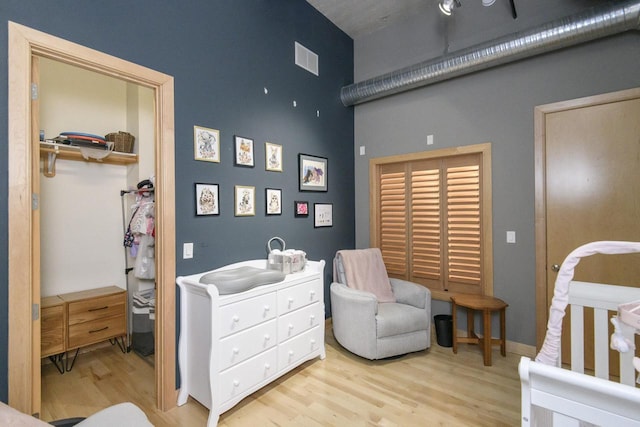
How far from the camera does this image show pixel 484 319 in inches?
104

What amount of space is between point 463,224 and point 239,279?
2.44 m

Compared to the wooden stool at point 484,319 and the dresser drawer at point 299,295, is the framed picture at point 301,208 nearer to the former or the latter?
the dresser drawer at point 299,295

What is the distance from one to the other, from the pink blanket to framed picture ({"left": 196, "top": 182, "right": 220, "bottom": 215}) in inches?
56.7

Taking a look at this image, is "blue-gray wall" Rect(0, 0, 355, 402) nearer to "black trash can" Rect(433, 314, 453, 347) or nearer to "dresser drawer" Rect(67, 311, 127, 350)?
"dresser drawer" Rect(67, 311, 127, 350)

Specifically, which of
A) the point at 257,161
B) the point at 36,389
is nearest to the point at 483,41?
the point at 257,161

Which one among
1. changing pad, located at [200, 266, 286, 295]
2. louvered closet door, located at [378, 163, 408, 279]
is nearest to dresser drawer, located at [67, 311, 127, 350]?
changing pad, located at [200, 266, 286, 295]

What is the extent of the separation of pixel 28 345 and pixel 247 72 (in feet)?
7.87

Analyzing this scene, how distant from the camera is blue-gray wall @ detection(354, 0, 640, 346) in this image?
2512mm

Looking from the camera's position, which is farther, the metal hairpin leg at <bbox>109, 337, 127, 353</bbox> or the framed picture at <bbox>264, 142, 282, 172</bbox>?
the metal hairpin leg at <bbox>109, 337, 127, 353</bbox>

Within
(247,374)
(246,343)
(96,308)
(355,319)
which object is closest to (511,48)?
(355,319)

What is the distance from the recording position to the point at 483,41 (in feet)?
9.80

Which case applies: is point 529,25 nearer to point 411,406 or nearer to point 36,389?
point 411,406

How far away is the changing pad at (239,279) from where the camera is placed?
1.95m

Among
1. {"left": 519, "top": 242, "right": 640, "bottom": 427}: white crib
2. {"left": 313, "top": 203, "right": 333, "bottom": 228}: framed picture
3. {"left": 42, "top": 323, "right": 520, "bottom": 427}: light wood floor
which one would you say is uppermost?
{"left": 313, "top": 203, "right": 333, "bottom": 228}: framed picture
